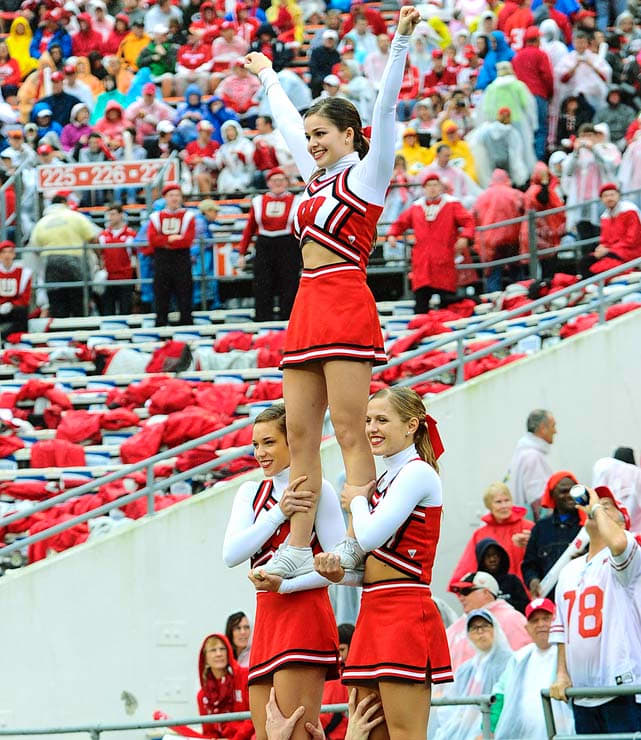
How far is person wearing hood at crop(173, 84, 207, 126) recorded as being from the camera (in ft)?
62.1

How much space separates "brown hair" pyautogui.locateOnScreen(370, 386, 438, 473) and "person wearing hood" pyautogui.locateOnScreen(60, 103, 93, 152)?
13507 mm

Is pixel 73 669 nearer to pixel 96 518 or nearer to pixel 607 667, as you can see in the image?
pixel 96 518

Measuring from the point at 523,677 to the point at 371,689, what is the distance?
122 inches

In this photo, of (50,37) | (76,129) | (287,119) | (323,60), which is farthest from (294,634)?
(50,37)

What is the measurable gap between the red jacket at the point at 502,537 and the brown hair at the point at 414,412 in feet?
16.9

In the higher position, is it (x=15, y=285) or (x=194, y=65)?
(x=194, y=65)

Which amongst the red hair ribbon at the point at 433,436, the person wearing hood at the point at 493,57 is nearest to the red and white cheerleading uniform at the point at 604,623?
the red hair ribbon at the point at 433,436

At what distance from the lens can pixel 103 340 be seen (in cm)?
1528

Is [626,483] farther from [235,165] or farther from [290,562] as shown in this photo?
[235,165]

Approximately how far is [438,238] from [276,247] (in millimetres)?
1306

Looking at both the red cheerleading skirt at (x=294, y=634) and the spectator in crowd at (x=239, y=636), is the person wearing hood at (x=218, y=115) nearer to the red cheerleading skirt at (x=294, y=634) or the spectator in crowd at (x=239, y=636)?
the spectator in crowd at (x=239, y=636)

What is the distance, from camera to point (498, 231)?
15.0m

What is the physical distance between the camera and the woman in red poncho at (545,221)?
14875 mm

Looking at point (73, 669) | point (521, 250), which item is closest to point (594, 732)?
point (73, 669)
